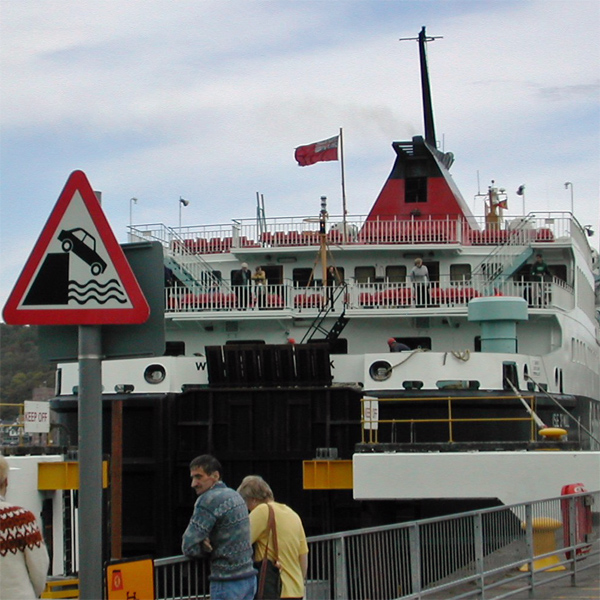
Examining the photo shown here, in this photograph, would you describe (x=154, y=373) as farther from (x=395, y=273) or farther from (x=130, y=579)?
(x=130, y=579)

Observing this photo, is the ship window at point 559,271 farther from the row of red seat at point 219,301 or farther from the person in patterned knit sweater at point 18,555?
the person in patterned knit sweater at point 18,555

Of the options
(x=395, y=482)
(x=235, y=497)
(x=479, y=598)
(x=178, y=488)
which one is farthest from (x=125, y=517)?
(x=235, y=497)

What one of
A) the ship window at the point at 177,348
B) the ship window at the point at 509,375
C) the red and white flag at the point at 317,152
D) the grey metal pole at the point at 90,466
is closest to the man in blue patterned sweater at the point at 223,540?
the grey metal pole at the point at 90,466

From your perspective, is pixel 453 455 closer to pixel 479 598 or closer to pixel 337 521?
pixel 337 521

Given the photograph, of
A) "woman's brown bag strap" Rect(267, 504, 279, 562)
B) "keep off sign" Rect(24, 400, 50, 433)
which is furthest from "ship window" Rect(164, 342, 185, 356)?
"woman's brown bag strap" Rect(267, 504, 279, 562)

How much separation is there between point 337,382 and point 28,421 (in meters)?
5.60

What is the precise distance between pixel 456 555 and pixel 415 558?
1093 mm

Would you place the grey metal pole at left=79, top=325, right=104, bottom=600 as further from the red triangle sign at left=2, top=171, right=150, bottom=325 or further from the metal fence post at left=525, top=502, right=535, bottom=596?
the metal fence post at left=525, top=502, right=535, bottom=596

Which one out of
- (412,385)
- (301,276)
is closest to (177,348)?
(301,276)

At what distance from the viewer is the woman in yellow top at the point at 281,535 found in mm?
7332

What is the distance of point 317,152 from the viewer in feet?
94.9

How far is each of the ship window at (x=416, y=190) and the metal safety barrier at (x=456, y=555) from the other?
15.7 metres

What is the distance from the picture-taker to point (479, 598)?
10531 millimetres

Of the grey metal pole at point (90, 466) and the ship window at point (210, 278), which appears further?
the ship window at point (210, 278)
